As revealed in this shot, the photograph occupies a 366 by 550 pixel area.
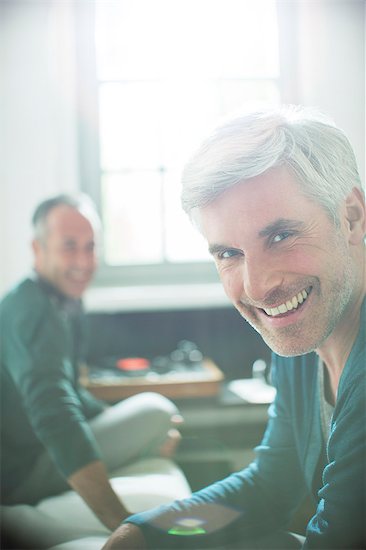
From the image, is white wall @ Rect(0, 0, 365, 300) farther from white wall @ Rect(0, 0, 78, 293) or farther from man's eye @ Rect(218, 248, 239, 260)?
man's eye @ Rect(218, 248, 239, 260)

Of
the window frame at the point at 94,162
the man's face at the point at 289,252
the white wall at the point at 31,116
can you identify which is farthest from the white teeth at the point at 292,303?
the white wall at the point at 31,116

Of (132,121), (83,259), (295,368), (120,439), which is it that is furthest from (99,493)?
(132,121)

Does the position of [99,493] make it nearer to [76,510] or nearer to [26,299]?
[76,510]

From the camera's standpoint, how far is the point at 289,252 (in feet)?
2.01

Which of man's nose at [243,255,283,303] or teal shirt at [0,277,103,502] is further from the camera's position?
teal shirt at [0,277,103,502]

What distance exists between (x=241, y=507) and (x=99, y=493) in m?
0.20

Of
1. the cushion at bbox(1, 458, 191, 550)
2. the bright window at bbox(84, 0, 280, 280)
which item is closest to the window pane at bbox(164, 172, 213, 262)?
the bright window at bbox(84, 0, 280, 280)

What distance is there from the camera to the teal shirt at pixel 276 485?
63 centimetres

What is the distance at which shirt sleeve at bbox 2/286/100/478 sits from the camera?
2.65ft

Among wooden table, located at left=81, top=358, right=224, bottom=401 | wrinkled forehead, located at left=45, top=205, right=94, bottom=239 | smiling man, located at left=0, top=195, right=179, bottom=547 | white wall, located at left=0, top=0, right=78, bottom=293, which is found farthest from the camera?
wooden table, located at left=81, top=358, right=224, bottom=401

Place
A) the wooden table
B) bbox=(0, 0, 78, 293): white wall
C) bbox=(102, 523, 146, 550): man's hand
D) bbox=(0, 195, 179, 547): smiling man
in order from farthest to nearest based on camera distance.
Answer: the wooden table → bbox=(0, 0, 78, 293): white wall → bbox=(0, 195, 179, 547): smiling man → bbox=(102, 523, 146, 550): man's hand

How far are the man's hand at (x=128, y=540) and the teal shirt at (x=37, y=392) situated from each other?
0.12 metres

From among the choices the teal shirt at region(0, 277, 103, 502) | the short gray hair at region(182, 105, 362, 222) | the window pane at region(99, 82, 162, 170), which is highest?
the window pane at region(99, 82, 162, 170)

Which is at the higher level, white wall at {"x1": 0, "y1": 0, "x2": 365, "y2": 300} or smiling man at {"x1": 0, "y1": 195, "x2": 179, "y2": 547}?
white wall at {"x1": 0, "y1": 0, "x2": 365, "y2": 300}
